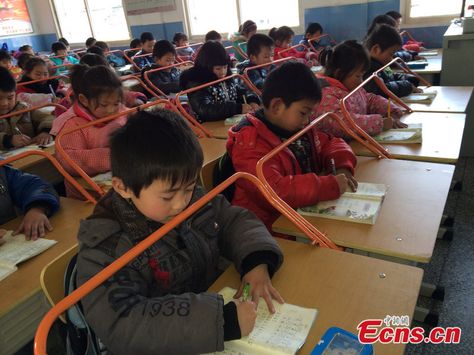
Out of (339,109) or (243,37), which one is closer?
(339,109)

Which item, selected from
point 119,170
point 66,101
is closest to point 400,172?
point 119,170

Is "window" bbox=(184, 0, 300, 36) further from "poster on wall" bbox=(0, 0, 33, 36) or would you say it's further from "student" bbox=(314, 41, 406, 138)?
"poster on wall" bbox=(0, 0, 33, 36)

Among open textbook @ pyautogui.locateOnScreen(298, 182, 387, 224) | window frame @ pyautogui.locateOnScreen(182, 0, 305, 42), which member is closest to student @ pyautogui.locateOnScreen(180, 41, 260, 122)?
open textbook @ pyautogui.locateOnScreen(298, 182, 387, 224)

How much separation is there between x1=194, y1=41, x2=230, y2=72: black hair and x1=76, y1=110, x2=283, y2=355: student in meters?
2.20

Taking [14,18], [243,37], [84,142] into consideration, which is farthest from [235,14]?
[14,18]

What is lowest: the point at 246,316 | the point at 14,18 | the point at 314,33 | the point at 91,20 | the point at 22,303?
the point at 22,303

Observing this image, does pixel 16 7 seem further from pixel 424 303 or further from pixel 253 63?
pixel 424 303

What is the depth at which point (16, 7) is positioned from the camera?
9.14 meters

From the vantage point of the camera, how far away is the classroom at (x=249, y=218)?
846 mm

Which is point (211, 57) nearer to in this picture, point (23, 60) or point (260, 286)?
point (260, 286)

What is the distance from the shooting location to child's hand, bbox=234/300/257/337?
840 millimetres

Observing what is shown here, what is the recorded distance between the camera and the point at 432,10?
5285 mm

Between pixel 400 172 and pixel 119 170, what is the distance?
1218mm

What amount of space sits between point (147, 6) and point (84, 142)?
645 centimetres
